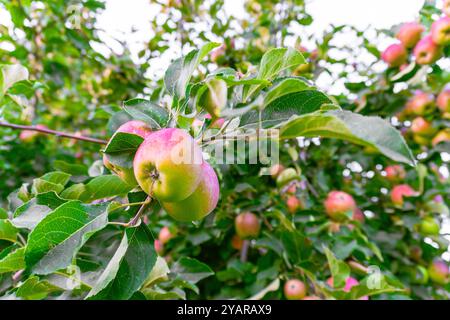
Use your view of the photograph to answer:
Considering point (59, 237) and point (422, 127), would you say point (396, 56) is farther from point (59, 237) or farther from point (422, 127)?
point (59, 237)

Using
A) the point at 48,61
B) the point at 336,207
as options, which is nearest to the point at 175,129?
the point at 336,207

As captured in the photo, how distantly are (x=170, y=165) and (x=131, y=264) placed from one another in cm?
18

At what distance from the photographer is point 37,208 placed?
25.4 inches

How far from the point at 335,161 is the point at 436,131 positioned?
0.39m

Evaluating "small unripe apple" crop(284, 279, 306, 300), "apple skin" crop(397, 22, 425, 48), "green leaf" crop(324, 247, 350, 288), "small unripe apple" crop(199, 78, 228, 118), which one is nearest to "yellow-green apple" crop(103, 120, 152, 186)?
"small unripe apple" crop(199, 78, 228, 118)

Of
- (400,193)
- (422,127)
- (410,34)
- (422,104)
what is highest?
(410,34)

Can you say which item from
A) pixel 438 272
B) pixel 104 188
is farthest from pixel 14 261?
pixel 438 272

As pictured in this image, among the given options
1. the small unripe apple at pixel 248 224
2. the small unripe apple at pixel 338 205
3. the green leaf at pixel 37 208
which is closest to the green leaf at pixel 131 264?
the green leaf at pixel 37 208

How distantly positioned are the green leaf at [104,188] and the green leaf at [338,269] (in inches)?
21.4

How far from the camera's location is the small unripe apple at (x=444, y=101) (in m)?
1.50

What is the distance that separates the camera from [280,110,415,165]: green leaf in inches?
17.0

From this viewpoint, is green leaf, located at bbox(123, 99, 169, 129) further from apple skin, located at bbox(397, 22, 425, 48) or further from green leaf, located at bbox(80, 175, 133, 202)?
apple skin, located at bbox(397, 22, 425, 48)

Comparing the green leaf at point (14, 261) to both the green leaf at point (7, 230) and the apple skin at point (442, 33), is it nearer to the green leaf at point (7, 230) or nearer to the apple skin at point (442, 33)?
the green leaf at point (7, 230)
